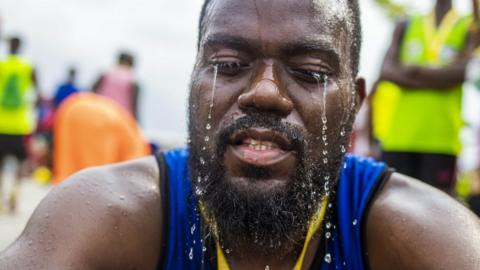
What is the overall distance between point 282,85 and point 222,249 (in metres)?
0.63

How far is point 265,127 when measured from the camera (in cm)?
188

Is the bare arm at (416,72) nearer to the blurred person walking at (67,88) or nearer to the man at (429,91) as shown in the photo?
the man at (429,91)

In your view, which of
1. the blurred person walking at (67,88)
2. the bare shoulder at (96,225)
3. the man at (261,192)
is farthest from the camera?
the blurred person walking at (67,88)

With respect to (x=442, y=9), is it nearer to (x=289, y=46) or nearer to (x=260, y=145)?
(x=289, y=46)

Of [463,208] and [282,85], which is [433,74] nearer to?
[463,208]

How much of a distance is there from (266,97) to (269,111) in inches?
2.0

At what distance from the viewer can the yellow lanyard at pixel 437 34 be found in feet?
13.0

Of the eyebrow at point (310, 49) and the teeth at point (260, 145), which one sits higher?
the eyebrow at point (310, 49)

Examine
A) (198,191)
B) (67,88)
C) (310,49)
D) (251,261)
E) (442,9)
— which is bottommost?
(67,88)

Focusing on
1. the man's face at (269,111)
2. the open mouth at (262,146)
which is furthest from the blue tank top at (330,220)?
the open mouth at (262,146)

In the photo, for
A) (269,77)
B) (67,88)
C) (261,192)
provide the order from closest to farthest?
(261,192) < (269,77) < (67,88)

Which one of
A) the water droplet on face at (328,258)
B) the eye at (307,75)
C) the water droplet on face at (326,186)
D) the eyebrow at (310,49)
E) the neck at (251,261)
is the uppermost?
the eyebrow at (310,49)

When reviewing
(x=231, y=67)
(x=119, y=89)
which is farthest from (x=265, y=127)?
(x=119, y=89)

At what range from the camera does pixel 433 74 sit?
384 centimetres
